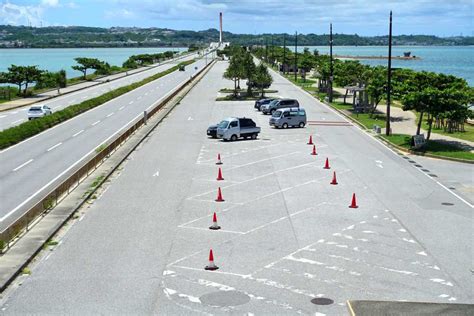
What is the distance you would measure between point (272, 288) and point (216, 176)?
16.2m

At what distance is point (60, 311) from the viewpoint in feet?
50.8

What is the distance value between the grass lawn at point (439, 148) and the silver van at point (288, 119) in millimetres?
9540

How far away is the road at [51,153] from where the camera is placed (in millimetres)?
29016

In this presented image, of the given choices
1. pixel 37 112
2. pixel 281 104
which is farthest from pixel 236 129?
pixel 37 112

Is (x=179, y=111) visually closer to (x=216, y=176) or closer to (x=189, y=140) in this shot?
(x=189, y=140)

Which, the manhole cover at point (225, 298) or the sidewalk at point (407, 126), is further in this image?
the sidewalk at point (407, 126)

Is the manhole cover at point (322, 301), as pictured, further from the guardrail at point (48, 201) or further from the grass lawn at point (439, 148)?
the grass lawn at point (439, 148)

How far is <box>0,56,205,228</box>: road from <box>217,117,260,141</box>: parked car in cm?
929

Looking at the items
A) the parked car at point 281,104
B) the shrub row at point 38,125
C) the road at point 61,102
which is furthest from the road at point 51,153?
the parked car at point 281,104

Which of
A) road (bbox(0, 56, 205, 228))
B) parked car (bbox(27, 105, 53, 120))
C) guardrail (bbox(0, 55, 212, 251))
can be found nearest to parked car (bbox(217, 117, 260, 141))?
guardrail (bbox(0, 55, 212, 251))

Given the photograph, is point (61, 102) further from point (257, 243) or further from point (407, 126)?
Answer: point (257, 243)

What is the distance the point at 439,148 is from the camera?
1640 inches

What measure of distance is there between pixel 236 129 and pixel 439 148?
47.6 feet

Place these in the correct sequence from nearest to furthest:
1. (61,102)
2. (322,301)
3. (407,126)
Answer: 1. (322,301)
2. (407,126)
3. (61,102)
